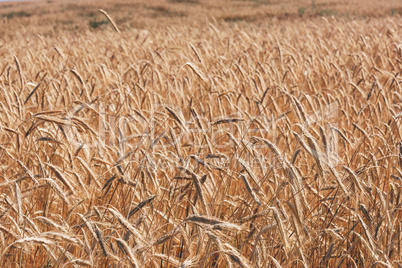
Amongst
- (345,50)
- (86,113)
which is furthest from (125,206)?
(345,50)

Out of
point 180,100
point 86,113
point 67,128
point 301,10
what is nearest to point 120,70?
point 180,100

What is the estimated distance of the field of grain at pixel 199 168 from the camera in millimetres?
1231

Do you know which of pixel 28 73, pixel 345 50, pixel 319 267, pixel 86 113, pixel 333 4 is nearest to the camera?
pixel 319 267

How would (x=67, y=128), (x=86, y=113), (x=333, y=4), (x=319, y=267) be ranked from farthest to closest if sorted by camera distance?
1. (x=333, y=4)
2. (x=86, y=113)
3. (x=67, y=128)
4. (x=319, y=267)

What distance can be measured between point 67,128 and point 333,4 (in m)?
21.8

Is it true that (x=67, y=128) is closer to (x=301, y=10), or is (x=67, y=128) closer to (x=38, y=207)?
(x=38, y=207)

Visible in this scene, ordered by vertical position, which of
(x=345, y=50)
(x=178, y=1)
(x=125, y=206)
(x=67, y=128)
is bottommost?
(x=178, y=1)

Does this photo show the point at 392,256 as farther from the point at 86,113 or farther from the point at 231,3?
the point at 231,3

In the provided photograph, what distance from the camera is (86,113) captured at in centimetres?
264

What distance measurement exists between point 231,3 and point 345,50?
1766 cm

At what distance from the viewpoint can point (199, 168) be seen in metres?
1.92

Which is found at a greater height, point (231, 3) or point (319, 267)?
point (319, 267)

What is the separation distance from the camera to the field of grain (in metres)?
1.23

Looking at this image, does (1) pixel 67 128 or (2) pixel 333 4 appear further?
(2) pixel 333 4
